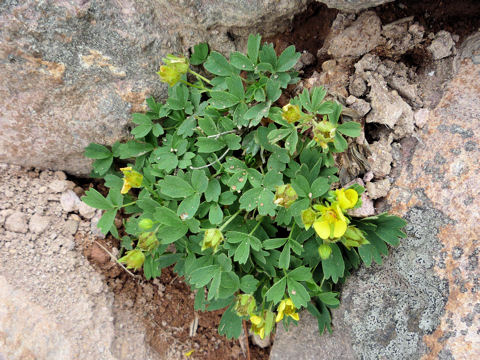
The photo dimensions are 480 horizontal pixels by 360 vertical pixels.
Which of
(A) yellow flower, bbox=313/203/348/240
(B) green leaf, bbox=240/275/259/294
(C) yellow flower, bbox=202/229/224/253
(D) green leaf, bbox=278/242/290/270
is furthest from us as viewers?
(B) green leaf, bbox=240/275/259/294

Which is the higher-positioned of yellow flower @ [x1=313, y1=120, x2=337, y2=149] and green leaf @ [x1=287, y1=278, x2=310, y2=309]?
yellow flower @ [x1=313, y1=120, x2=337, y2=149]

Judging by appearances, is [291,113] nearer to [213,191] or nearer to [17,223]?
[213,191]

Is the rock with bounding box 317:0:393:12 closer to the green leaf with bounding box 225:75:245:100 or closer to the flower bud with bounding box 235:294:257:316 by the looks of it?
the green leaf with bounding box 225:75:245:100

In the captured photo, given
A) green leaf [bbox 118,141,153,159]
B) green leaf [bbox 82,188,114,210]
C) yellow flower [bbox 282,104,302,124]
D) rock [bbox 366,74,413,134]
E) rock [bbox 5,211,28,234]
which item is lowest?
rock [bbox 5,211,28,234]

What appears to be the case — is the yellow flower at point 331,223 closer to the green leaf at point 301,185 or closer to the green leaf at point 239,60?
the green leaf at point 301,185

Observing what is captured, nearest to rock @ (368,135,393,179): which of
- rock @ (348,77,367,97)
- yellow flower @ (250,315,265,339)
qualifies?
rock @ (348,77,367,97)
